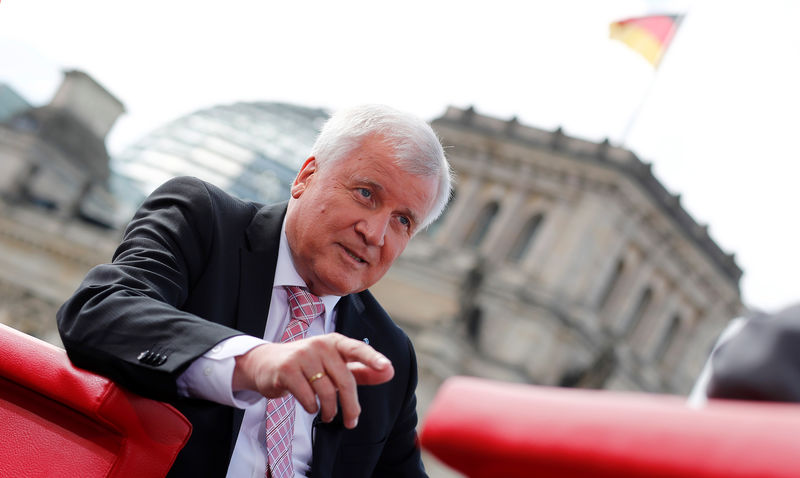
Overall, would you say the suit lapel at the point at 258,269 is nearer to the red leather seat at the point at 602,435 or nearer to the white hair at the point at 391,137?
the white hair at the point at 391,137

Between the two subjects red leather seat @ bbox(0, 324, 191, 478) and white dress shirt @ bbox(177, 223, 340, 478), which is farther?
white dress shirt @ bbox(177, 223, 340, 478)

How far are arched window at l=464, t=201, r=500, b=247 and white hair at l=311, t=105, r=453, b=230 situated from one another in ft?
130

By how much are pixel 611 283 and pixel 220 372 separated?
40672mm

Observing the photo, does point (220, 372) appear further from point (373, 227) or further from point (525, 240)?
point (525, 240)

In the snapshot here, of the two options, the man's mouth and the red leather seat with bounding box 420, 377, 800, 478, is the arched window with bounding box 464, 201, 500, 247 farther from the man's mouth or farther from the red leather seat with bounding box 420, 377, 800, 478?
the red leather seat with bounding box 420, 377, 800, 478

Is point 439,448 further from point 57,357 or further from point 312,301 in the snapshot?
point 312,301

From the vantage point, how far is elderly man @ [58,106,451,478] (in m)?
2.53

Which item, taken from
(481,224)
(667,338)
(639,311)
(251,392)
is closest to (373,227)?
(251,392)

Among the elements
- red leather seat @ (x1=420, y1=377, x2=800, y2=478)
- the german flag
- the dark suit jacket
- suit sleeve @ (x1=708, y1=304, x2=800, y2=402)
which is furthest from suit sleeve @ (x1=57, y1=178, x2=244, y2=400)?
the german flag

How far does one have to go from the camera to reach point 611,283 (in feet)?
138

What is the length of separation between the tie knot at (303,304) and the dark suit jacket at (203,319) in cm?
9

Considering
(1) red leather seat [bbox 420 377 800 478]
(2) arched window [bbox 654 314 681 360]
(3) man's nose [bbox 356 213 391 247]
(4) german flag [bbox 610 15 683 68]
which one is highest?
(4) german flag [bbox 610 15 683 68]

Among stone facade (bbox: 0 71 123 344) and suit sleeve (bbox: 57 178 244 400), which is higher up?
suit sleeve (bbox: 57 178 244 400)

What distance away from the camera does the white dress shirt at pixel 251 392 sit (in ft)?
8.18
